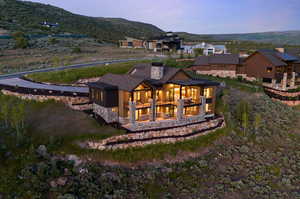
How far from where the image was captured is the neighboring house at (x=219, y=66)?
190 feet

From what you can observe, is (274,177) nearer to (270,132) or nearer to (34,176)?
(270,132)

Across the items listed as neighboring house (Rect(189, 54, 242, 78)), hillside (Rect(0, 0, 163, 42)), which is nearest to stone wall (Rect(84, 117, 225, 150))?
neighboring house (Rect(189, 54, 242, 78))

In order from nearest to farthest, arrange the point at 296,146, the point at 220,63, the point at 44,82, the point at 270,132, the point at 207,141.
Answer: the point at 207,141 < the point at 296,146 < the point at 270,132 < the point at 44,82 < the point at 220,63

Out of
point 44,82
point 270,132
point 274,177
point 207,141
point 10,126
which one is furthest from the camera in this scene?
point 44,82

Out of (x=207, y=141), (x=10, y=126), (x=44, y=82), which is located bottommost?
(x=207, y=141)

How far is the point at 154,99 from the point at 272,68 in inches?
1371

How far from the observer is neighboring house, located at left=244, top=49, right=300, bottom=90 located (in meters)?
53.5

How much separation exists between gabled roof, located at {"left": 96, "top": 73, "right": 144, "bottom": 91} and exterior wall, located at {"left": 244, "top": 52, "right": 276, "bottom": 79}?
35.2 m

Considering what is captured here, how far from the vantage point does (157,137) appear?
27.3 m

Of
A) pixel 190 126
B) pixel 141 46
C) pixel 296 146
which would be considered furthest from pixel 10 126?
pixel 141 46

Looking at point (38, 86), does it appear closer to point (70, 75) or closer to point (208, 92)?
point (70, 75)

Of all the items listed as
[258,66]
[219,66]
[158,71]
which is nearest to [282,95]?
[258,66]

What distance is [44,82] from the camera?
127ft

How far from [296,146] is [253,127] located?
5411 mm
